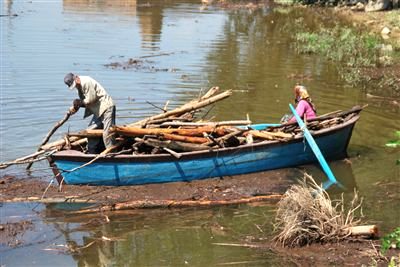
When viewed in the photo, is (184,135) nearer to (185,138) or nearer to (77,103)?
(185,138)

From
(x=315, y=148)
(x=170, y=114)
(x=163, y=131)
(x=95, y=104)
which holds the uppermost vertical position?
(x=95, y=104)

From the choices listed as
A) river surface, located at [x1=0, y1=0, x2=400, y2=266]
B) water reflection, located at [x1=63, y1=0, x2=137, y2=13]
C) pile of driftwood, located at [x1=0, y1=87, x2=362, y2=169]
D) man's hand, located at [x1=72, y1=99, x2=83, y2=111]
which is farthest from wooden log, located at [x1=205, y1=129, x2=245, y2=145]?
water reflection, located at [x1=63, y1=0, x2=137, y2=13]

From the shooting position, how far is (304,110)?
11203 mm

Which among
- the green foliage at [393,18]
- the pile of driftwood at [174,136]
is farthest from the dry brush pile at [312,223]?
the green foliage at [393,18]

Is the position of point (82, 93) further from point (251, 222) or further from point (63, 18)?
point (63, 18)

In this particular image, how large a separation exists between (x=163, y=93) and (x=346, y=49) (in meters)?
8.97

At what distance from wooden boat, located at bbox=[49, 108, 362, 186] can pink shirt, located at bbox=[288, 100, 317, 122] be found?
1.45ft

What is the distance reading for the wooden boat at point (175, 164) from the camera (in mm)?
9883

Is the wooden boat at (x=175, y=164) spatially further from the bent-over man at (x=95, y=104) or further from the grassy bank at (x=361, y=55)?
the grassy bank at (x=361, y=55)

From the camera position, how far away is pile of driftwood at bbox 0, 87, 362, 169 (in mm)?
9992

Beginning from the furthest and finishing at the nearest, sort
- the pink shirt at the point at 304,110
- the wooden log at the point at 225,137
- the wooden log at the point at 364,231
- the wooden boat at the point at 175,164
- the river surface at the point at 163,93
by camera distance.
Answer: the pink shirt at the point at 304,110
the wooden log at the point at 225,137
the wooden boat at the point at 175,164
the river surface at the point at 163,93
the wooden log at the point at 364,231

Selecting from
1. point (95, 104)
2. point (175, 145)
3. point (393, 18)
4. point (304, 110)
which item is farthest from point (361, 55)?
point (95, 104)

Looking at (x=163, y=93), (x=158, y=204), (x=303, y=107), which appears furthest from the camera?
(x=163, y=93)

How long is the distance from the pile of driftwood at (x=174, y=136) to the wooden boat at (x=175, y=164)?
Answer: 0.55 feet
